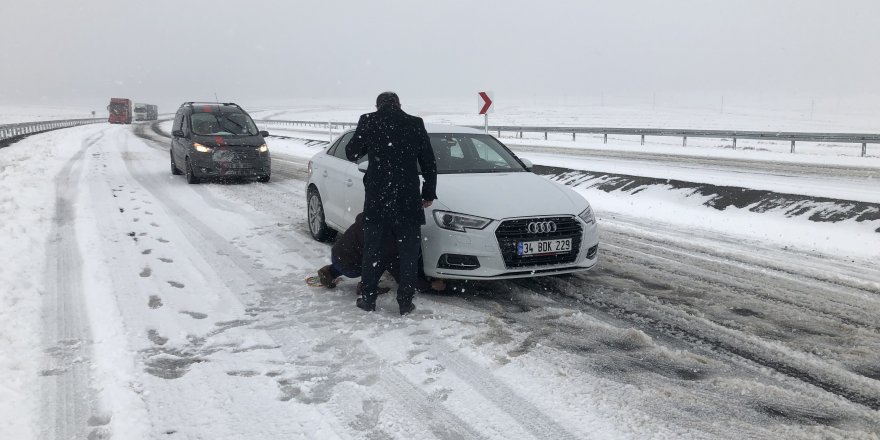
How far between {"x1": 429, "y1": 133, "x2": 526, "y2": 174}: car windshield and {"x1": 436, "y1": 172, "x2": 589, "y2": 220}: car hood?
0.82 feet

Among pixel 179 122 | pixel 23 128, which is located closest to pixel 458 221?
pixel 179 122

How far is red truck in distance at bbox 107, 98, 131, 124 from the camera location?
6438cm

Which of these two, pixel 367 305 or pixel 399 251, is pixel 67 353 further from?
pixel 399 251

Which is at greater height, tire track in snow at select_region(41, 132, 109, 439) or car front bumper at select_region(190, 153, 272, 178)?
car front bumper at select_region(190, 153, 272, 178)

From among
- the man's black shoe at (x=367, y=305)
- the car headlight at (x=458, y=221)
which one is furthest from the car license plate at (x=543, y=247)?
the man's black shoe at (x=367, y=305)

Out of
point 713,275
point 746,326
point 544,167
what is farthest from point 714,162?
point 746,326

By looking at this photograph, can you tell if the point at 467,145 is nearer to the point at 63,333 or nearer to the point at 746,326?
the point at 746,326

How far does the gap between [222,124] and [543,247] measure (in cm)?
1098

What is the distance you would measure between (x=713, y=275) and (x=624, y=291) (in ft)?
3.95

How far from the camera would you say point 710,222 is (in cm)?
917

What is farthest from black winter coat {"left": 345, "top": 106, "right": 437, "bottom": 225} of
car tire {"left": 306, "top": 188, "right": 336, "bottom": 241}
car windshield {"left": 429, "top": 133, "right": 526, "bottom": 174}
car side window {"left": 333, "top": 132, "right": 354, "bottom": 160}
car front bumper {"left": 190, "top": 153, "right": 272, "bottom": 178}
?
car front bumper {"left": 190, "top": 153, "right": 272, "bottom": 178}

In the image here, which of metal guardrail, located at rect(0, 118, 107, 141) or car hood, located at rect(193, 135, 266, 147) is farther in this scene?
metal guardrail, located at rect(0, 118, 107, 141)

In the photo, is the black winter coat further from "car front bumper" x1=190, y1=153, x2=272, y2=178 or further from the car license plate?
"car front bumper" x1=190, y1=153, x2=272, y2=178

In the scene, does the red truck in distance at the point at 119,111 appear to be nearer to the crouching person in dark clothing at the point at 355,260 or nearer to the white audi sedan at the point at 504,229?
the white audi sedan at the point at 504,229
